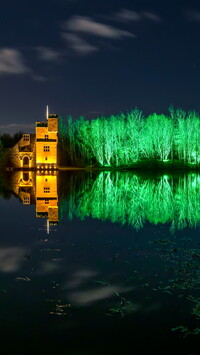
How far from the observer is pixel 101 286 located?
8.27 meters

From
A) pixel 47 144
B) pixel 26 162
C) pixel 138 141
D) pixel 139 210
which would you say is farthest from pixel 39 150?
pixel 139 210

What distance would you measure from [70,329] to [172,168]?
72.3m

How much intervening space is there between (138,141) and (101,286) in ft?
242

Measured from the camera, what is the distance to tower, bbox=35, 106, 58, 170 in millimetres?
77500

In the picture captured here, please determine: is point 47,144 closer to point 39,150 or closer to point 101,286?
→ point 39,150

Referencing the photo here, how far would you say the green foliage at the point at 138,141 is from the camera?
80312 millimetres

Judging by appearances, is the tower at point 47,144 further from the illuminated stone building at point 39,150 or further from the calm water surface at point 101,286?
the calm water surface at point 101,286

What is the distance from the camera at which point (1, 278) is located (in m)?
8.82

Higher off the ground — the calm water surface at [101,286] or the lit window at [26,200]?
the lit window at [26,200]

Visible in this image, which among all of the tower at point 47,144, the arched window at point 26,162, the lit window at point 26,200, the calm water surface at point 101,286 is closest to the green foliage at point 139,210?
the calm water surface at point 101,286

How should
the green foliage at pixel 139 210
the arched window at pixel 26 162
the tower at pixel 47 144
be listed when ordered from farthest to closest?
the arched window at pixel 26 162 → the tower at pixel 47 144 → the green foliage at pixel 139 210

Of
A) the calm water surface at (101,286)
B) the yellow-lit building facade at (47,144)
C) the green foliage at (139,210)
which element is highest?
the yellow-lit building facade at (47,144)

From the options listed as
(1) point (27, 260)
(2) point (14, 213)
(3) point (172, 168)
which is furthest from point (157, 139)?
(1) point (27, 260)

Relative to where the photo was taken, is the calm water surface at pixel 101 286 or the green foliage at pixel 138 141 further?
the green foliage at pixel 138 141
